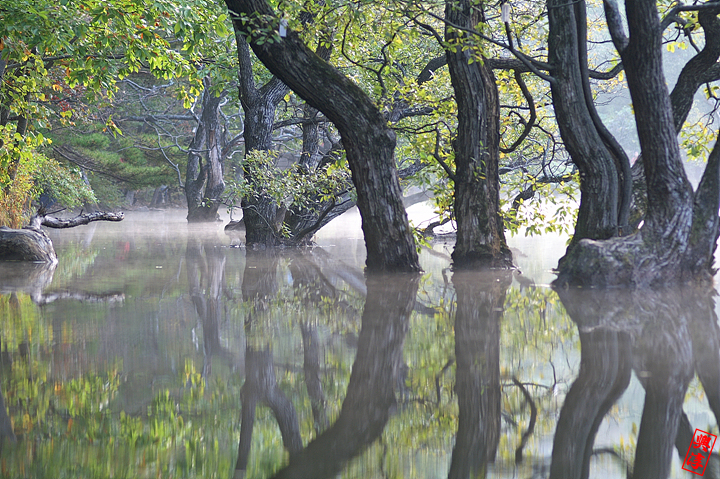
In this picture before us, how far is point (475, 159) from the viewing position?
921 centimetres

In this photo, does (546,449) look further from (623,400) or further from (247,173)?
(247,173)

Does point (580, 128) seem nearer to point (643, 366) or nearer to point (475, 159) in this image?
point (475, 159)

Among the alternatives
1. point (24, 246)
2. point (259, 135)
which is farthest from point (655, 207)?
point (24, 246)

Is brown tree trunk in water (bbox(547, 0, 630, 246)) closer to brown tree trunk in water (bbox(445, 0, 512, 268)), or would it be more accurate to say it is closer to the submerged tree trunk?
the submerged tree trunk

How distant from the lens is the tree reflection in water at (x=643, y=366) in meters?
2.97

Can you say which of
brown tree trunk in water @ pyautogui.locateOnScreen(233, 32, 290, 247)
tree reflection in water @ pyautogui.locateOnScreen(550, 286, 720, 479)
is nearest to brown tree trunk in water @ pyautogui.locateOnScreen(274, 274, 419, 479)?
tree reflection in water @ pyautogui.locateOnScreen(550, 286, 720, 479)

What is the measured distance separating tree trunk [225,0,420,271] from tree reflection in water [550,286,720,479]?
8.97 feet

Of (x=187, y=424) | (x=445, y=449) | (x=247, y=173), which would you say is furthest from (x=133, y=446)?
(x=247, y=173)

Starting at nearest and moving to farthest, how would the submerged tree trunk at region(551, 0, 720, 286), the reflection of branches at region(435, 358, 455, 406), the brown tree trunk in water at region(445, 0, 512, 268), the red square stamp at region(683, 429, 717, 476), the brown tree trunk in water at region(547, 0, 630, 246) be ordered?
1. the red square stamp at region(683, 429, 717, 476)
2. the reflection of branches at region(435, 358, 455, 406)
3. the submerged tree trunk at region(551, 0, 720, 286)
4. the brown tree trunk in water at region(547, 0, 630, 246)
5. the brown tree trunk in water at region(445, 0, 512, 268)

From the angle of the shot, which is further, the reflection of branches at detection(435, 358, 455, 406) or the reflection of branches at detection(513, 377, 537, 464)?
the reflection of branches at detection(435, 358, 455, 406)

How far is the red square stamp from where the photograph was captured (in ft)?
9.13

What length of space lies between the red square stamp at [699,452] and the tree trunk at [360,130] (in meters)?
5.94

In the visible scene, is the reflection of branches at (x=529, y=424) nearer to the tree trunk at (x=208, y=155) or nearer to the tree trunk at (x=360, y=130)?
the tree trunk at (x=360, y=130)

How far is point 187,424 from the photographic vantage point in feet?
10.7
